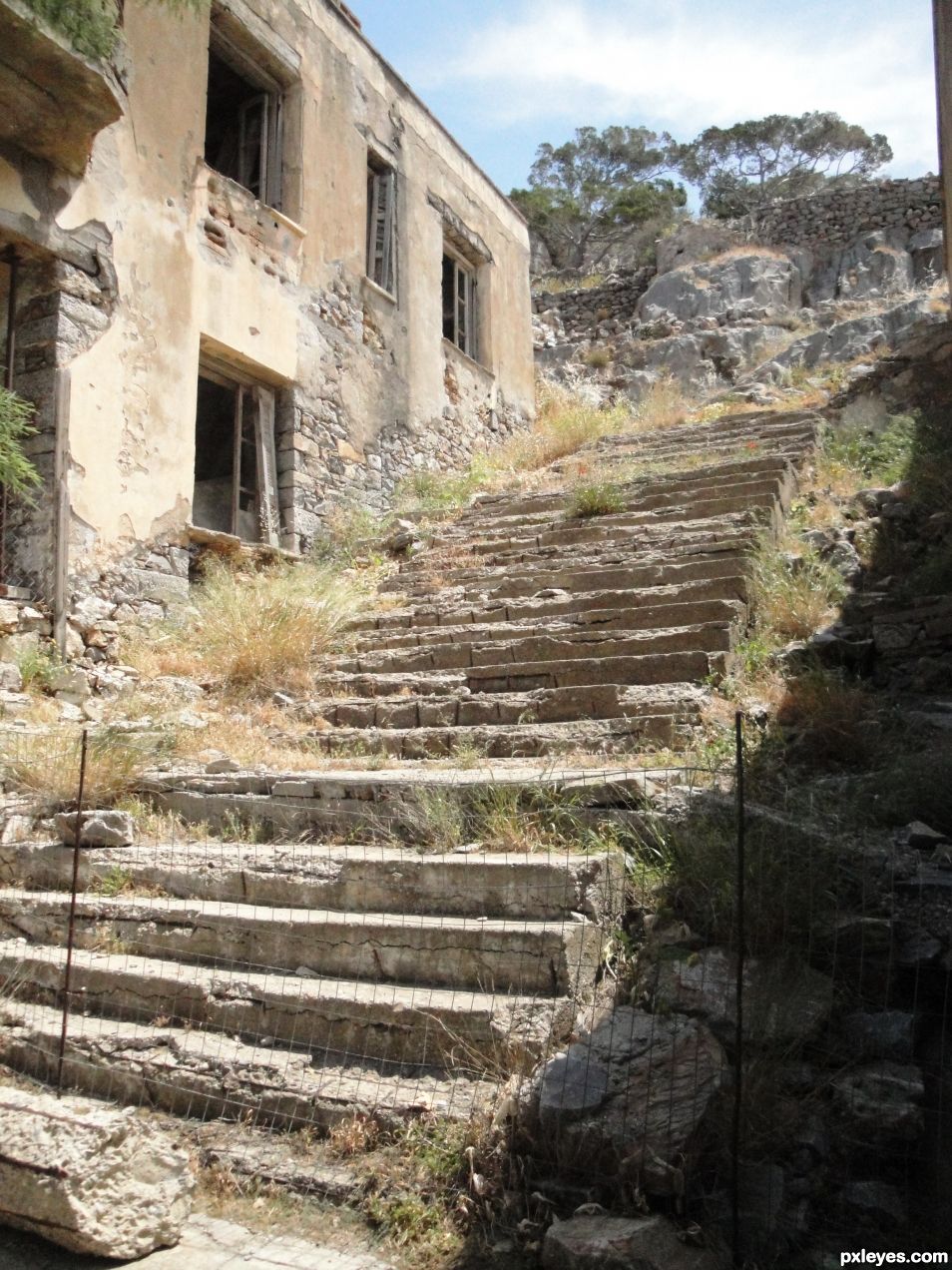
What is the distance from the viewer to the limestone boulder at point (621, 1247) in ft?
8.11

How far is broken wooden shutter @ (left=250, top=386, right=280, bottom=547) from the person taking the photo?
10.1 metres

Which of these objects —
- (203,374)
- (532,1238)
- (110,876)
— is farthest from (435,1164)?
(203,374)

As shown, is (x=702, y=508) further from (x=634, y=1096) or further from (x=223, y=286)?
(x=634, y=1096)

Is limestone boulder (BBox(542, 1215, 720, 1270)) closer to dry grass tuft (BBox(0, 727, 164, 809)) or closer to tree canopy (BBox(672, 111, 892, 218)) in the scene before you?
dry grass tuft (BBox(0, 727, 164, 809))

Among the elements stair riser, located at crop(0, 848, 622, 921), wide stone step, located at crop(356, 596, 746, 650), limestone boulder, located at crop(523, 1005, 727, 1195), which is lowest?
limestone boulder, located at crop(523, 1005, 727, 1195)

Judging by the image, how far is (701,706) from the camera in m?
5.80

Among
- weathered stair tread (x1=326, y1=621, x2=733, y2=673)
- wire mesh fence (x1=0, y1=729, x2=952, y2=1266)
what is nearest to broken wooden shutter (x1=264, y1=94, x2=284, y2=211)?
weathered stair tread (x1=326, y1=621, x2=733, y2=673)

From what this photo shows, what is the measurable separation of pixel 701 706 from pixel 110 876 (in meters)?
3.26

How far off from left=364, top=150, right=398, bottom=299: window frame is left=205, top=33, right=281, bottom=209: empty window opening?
1.69 meters

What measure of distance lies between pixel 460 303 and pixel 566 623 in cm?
888

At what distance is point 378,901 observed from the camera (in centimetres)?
423

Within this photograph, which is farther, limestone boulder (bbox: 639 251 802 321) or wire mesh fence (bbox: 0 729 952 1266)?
limestone boulder (bbox: 639 251 802 321)

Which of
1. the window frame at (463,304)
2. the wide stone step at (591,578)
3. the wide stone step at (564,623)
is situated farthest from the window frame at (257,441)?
the window frame at (463,304)

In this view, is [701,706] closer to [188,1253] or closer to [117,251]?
[188,1253]
